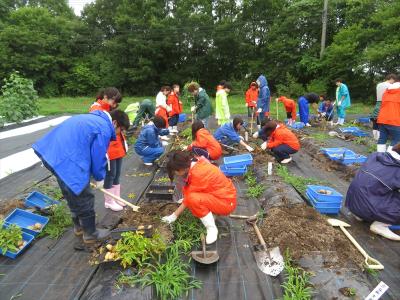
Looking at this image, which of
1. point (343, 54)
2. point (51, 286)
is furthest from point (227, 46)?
point (51, 286)

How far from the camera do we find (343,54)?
616 inches

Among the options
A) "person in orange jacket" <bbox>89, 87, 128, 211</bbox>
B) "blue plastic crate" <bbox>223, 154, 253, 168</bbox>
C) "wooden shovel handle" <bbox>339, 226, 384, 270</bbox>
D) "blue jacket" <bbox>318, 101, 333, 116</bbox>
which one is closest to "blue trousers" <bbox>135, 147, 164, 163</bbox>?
"blue plastic crate" <bbox>223, 154, 253, 168</bbox>

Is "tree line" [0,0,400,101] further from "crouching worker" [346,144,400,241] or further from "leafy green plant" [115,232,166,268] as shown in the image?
"leafy green plant" [115,232,166,268]

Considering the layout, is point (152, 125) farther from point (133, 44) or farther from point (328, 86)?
point (133, 44)

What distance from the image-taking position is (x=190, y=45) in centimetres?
2192

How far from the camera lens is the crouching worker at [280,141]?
559cm

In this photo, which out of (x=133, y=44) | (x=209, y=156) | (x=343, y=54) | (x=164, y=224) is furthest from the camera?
(x=133, y=44)

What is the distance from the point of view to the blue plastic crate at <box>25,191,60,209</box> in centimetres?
372

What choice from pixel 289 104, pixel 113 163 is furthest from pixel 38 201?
pixel 289 104

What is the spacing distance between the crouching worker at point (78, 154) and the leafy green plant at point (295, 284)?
190cm

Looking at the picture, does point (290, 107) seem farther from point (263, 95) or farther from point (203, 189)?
point (203, 189)

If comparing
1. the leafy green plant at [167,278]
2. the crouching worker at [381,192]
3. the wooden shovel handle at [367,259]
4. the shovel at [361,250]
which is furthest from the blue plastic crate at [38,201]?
the crouching worker at [381,192]

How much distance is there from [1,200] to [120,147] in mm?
1892

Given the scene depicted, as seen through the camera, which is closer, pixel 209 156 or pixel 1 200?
pixel 1 200
